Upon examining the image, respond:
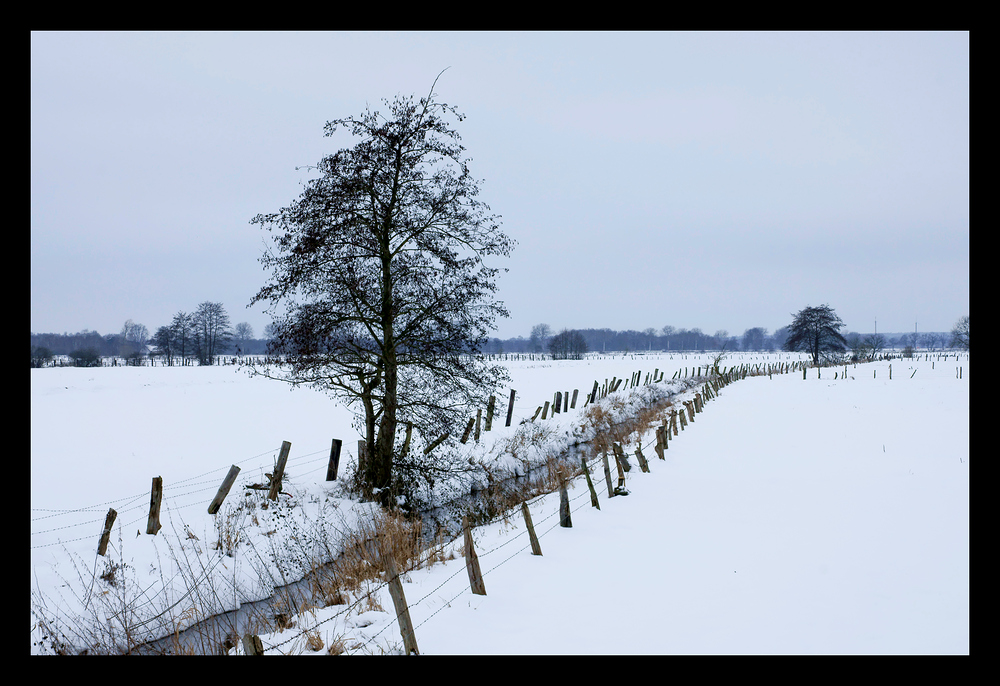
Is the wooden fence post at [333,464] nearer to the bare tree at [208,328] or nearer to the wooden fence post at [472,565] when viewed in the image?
the wooden fence post at [472,565]

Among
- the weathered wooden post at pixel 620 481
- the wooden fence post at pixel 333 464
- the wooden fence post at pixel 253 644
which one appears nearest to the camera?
the wooden fence post at pixel 253 644

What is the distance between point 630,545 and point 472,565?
314 centimetres

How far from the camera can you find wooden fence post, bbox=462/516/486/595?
614cm

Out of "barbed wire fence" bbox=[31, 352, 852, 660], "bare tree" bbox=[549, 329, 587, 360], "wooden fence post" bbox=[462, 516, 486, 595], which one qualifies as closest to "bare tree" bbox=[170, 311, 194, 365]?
"bare tree" bbox=[549, 329, 587, 360]

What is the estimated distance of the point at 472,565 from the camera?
20.5ft

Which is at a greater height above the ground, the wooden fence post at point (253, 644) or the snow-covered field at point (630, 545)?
the wooden fence post at point (253, 644)

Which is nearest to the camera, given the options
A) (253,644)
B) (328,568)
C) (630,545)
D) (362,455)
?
(253,644)

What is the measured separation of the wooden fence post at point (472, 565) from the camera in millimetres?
6141

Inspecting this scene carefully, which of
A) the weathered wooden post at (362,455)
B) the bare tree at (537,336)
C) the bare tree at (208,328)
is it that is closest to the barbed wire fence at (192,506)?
the weathered wooden post at (362,455)

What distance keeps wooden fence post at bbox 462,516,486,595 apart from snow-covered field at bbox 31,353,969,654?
12cm

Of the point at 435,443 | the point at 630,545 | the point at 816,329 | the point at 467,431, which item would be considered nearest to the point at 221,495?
the point at 435,443

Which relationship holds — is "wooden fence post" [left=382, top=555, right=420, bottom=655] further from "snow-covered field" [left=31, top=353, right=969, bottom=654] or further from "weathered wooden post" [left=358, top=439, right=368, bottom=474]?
"weathered wooden post" [left=358, top=439, right=368, bottom=474]

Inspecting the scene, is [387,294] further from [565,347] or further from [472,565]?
[565,347]

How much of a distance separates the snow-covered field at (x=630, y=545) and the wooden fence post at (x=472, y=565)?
12cm
